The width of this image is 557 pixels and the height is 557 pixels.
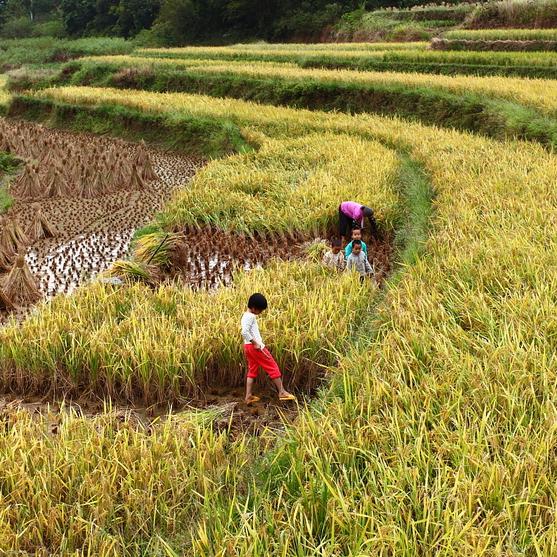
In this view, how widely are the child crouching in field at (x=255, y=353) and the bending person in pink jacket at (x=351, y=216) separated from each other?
8.43 feet

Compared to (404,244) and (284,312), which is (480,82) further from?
(284,312)

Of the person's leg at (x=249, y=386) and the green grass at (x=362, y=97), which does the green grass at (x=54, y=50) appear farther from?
the person's leg at (x=249, y=386)

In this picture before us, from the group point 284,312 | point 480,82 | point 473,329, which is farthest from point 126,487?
point 480,82

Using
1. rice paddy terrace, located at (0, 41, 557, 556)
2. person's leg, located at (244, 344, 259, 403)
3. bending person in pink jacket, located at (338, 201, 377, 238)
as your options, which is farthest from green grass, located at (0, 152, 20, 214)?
person's leg, located at (244, 344, 259, 403)

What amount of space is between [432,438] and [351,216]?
365 centimetres

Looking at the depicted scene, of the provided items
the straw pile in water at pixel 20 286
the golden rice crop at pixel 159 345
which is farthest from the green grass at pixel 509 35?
the straw pile in water at pixel 20 286

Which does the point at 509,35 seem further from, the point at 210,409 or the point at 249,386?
the point at 210,409

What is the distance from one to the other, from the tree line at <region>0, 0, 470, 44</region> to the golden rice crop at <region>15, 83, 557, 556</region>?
31.0m

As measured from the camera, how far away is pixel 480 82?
1243cm

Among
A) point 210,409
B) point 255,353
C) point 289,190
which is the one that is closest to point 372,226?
point 289,190

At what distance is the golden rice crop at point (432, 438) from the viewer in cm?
182

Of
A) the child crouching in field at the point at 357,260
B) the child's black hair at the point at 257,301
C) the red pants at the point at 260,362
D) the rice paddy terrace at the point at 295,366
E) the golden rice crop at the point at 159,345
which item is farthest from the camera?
the child crouching in field at the point at 357,260

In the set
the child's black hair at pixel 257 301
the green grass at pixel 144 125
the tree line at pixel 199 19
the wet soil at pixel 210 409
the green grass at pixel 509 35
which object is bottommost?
the wet soil at pixel 210 409

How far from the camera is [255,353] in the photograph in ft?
10.8
